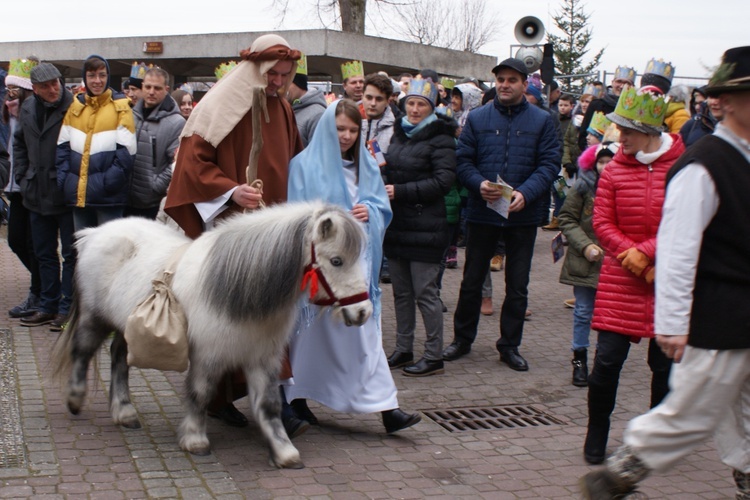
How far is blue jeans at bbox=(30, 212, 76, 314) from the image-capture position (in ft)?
27.5

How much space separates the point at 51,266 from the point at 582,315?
15.5 ft

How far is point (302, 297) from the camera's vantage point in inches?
200

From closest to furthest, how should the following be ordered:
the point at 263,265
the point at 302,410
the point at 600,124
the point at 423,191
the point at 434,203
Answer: the point at 263,265 → the point at 302,410 → the point at 423,191 → the point at 434,203 → the point at 600,124

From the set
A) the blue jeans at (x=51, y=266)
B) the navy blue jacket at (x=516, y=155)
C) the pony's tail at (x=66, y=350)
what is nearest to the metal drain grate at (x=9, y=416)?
the pony's tail at (x=66, y=350)

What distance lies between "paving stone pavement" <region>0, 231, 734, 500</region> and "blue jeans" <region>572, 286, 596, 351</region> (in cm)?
34

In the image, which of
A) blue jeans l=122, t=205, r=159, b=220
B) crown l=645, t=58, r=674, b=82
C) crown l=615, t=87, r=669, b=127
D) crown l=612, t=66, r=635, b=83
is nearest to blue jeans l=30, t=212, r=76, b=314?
blue jeans l=122, t=205, r=159, b=220

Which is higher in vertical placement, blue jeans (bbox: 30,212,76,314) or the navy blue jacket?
the navy blue jacket

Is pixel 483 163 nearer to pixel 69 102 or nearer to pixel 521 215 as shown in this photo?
pixel 521 215

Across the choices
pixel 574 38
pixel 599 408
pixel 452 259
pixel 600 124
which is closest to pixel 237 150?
pixel 599 408

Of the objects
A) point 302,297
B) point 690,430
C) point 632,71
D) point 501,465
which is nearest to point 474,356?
point 501,465

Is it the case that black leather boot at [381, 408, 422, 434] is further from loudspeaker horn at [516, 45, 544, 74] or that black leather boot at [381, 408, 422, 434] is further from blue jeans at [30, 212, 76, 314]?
loudspeaker horn at [516, 45, 544, 74]

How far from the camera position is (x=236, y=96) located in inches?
219

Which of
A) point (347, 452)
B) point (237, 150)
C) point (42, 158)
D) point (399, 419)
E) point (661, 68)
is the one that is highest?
point (661, 68)

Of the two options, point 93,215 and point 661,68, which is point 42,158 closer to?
point 93,215
